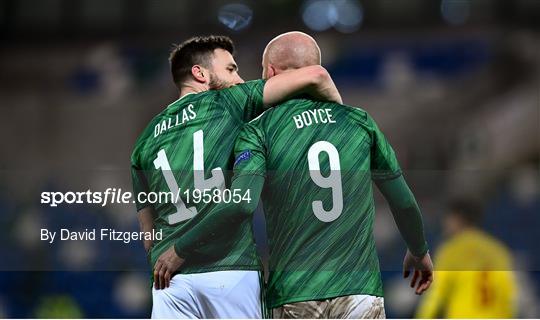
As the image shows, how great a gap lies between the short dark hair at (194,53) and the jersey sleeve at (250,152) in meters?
0.39

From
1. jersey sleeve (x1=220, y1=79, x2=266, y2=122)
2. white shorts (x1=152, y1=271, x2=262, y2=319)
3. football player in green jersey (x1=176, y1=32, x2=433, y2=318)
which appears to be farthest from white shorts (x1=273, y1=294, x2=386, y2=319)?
jersey sleeve (x1=220, y1=79, x2=266, y2=122)

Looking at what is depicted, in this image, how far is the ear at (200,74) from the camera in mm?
3848

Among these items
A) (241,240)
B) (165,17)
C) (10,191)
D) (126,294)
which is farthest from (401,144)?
(10,191)

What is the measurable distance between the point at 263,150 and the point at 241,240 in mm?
356

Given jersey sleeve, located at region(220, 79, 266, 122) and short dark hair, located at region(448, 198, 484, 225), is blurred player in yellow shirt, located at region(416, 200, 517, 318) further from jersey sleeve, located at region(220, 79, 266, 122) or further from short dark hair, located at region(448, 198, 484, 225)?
jersey sleeve, located at region(220, 79, 266, 122)

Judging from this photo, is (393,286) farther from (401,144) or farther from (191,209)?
(191,209)

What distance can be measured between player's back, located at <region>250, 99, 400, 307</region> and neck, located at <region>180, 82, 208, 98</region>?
0.32m

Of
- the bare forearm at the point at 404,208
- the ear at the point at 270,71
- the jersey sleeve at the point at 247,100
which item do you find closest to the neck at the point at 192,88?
the jersey sleeve at the point at 247,100

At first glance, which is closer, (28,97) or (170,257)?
(170,257)

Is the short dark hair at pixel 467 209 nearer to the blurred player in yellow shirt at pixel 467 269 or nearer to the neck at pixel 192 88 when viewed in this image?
the blurred player in yellow shirt at pixel 467 269

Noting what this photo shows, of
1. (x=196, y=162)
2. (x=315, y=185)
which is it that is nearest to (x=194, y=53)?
(x=196, y=162)

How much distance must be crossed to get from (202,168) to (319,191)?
49 centimetres

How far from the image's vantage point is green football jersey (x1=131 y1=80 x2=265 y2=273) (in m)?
3.62

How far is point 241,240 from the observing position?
362cm
